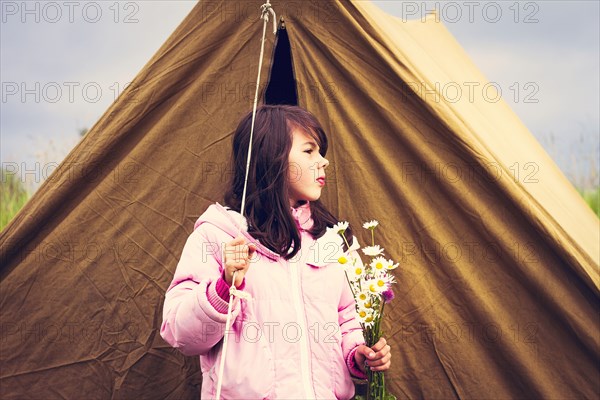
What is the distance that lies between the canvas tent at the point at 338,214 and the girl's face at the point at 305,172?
445mm

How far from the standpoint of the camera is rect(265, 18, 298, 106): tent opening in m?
2.96

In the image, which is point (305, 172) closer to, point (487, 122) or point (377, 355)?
point (377, 355)

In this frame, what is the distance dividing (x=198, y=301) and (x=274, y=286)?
279 millimetres

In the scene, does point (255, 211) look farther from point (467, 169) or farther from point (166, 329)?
point (467, 169)

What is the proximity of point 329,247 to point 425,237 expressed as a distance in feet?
1.71

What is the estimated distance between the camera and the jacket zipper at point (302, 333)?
2039 millimetres

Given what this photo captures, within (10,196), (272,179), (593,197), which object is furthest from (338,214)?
(593,197)

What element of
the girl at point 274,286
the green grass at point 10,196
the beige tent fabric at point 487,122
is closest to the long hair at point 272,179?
the girl at point 274,286

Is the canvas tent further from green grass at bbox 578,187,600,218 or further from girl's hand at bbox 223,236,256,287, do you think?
green grass at bbox 578,187,600,218

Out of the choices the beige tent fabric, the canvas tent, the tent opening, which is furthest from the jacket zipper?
the tent opening

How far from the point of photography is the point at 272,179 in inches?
90.6

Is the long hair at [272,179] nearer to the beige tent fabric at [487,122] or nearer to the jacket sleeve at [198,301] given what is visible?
the jacket sleeve at [198,301]

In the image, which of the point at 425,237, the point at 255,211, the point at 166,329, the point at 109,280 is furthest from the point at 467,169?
the point at 109,280

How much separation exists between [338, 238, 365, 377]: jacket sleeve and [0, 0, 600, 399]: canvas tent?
0.42 meters
